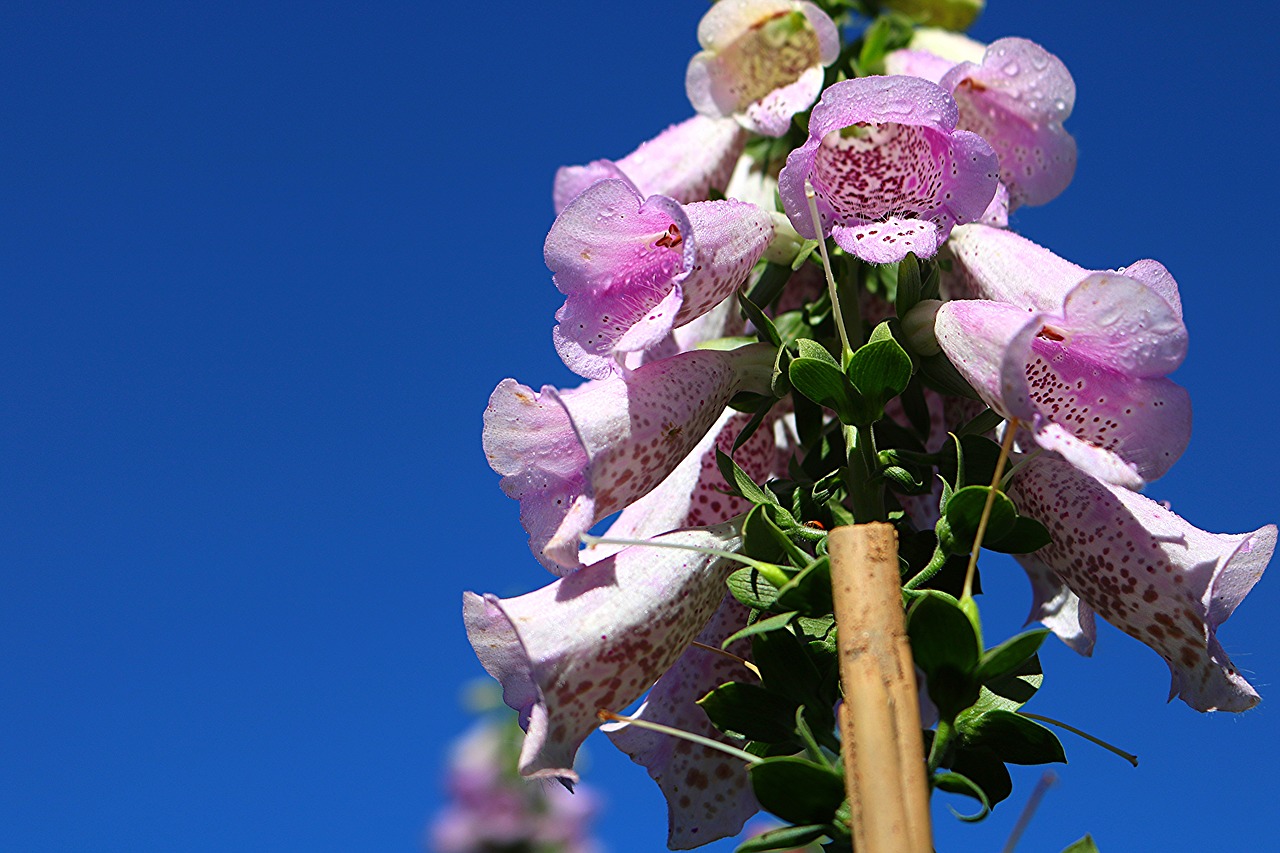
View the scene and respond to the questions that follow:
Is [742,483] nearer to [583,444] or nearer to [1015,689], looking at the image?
[583,444]

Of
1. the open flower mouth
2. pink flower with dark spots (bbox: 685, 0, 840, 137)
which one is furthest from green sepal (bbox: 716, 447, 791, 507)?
pink flower with dark spots (bbox: 685, 0, 840, 137)

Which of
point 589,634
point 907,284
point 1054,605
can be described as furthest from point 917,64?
point 589,634

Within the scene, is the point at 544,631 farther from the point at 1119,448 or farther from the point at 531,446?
the point at 1119,448

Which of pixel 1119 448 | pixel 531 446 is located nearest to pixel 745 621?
pixel 531 446

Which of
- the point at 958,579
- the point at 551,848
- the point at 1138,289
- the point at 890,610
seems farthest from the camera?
the point at 551,848

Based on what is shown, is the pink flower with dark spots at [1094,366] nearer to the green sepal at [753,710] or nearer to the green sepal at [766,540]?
the green sepal at [766,540]

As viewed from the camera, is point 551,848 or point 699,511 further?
point 551,848

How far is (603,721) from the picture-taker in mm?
1391

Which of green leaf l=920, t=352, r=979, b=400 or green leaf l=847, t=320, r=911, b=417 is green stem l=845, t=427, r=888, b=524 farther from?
green leaf l=920, t=352, r=979, b=400

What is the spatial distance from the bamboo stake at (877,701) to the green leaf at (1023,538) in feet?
0.87

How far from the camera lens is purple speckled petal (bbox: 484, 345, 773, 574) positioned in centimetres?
135

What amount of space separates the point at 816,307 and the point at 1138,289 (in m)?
0.51

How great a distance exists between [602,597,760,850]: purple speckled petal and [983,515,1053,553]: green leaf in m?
0.40

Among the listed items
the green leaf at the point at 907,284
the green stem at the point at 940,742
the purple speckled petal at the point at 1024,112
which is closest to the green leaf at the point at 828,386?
the green leaf at the point at 907,284
